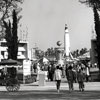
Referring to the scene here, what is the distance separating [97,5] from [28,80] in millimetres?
9728

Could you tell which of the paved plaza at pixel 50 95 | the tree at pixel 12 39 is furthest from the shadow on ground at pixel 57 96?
the tree at pixel 12 39

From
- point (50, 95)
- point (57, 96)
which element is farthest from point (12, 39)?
point (57, 96)

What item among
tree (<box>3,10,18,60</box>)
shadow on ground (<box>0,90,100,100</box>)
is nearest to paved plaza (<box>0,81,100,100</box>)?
shadow on ground (<box>0,90,100,100</box>)

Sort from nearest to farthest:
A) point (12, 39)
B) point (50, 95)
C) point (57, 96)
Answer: point (57, 96) < point (50, 95) < point (12, 39)

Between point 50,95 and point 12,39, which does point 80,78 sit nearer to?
point 50,95

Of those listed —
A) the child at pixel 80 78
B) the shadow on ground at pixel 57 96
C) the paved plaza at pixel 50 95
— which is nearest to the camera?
the shadow on ground at pixel 57 96

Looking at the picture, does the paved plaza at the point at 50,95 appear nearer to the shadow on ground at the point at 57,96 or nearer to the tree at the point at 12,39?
the shadow on ground at the point at 57,96

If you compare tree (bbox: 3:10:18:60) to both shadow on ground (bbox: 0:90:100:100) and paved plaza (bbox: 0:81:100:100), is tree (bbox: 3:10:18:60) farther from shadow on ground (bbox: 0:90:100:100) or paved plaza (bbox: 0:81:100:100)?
shadow on ground (bbox: 0:90:100:100)

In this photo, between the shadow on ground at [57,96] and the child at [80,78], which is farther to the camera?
the child at [80,78]

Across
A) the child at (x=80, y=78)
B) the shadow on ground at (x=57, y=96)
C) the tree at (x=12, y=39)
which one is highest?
the tree at (x=12, y=39)

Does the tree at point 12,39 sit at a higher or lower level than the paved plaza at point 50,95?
higher

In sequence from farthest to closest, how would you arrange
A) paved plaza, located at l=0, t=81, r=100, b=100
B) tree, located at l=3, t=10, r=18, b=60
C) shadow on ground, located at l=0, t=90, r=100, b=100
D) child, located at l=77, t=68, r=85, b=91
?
tree, located at l=3, t=10, r=18, b=60, child, located at l=77, t=68, r=85, b=91, paved plaza, located at l=0, t=81, r=100, b=100, shadow on ground, located at l=0, t=90, r=100, b=100

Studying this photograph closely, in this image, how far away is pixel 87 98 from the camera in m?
21.9

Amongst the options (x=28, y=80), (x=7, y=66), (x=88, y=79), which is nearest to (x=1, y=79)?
(x=7, y=66)
